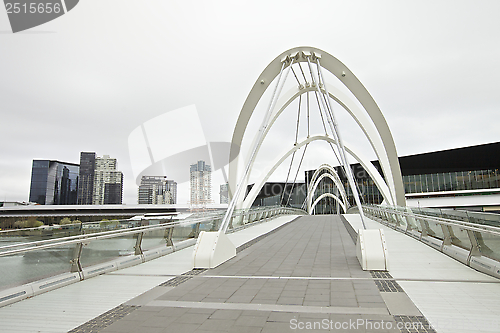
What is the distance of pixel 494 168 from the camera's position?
139 ft

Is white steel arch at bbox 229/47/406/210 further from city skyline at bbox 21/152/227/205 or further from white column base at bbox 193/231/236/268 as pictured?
city skyline at bbox 21/152/227/205

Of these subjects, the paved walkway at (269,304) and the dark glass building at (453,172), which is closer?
the paved walkway at (269,304)

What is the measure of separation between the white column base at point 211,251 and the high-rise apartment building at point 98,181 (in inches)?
4368

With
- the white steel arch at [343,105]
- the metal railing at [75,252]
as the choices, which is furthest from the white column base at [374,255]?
the white steel arch at [343,105]

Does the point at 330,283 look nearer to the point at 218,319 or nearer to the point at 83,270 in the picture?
the point at 218,319

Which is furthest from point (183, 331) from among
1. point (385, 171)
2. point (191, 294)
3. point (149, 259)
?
point (385, 171)

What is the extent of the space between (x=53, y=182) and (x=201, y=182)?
52.0m

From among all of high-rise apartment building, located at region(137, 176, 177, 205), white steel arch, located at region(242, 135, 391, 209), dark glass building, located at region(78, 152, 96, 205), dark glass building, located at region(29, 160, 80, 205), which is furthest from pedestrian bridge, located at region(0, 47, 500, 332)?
dark glass building, located at region(78, 152, 96, 205)

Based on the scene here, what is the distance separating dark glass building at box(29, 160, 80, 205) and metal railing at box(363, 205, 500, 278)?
111530mm

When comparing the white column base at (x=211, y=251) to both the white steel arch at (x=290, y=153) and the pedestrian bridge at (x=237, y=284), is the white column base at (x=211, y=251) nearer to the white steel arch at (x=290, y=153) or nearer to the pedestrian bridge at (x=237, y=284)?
the pedestrian bridge at (x=237, y=284)

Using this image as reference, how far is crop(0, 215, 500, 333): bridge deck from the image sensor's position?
3.64m

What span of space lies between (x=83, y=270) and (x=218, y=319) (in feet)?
11.1

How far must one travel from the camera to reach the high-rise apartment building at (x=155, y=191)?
380 ft

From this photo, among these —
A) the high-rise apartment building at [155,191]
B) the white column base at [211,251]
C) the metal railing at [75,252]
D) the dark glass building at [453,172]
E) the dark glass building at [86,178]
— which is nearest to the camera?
the metal railing at [75,252]
